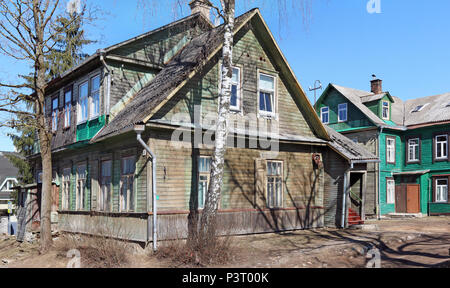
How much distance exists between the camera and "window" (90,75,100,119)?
15.5m

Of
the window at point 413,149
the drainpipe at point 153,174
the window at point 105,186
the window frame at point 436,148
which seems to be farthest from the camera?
the window at point 413,149

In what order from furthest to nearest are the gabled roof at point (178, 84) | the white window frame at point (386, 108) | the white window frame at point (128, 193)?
the white window frame at point (386, 108) < the white window frame at point (128, 193) < the gabled roof at point (178, 84)

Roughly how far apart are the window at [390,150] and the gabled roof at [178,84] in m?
13.9

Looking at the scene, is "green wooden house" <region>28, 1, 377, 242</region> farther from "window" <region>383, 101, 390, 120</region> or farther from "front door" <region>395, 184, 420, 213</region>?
"window" <region>383, 101, 390, 120</region>

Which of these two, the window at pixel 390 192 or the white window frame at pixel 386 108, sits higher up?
the white window frame at pixel 386 108

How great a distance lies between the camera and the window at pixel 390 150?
29.3 metres

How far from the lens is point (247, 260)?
10922 millimetres

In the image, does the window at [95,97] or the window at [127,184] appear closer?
the window at [127,184]

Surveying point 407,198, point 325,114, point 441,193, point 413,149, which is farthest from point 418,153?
point 325,114

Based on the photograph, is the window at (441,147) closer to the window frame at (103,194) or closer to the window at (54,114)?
the window frame at (103,194)

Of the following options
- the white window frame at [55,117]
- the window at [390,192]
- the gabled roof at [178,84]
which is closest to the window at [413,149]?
the window at [390,192]

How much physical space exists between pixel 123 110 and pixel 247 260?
272 inches

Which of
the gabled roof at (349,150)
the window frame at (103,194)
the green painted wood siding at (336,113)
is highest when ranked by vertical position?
the green painted wood siding at (336,113)

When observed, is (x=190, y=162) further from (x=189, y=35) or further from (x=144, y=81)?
(x=189, y=35)
